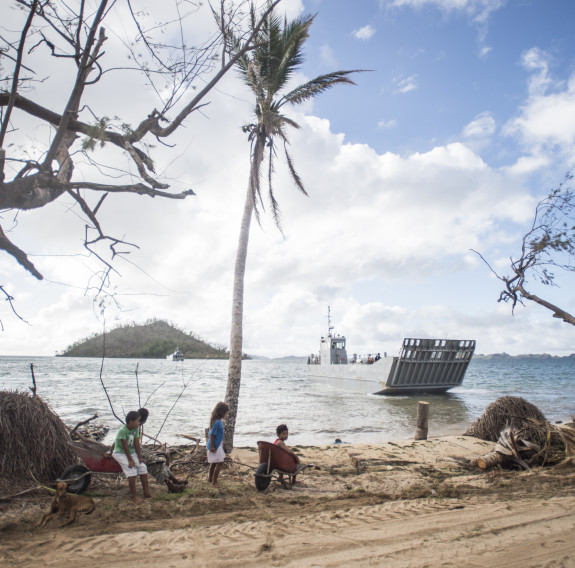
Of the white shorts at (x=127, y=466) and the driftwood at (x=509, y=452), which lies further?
the driftwood at (x=509, y=452)

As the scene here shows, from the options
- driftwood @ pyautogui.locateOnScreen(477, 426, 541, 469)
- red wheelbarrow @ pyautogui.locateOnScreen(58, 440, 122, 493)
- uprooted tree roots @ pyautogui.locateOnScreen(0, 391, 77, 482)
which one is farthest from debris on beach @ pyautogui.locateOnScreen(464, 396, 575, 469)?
uprooted tree roots @ pyautogui.locateOnScreen(0, 391, 77, 482)

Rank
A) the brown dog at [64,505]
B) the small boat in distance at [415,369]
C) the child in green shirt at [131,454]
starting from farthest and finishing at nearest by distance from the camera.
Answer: the small boat in distance at [415,369] → the child in green shirt at [131,454] → the brown dog at [64,505]

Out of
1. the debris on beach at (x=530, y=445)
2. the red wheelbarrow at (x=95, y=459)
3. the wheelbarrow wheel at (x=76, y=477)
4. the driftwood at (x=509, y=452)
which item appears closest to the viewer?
the wheelbarrow wheel at (x=76, y=477)

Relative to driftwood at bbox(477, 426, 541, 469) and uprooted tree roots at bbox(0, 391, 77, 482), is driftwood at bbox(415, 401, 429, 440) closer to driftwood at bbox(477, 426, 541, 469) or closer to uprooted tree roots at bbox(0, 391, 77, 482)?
driftwood at bbox(477, 426, 541, 469)

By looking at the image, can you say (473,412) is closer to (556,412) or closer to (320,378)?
(556,412)

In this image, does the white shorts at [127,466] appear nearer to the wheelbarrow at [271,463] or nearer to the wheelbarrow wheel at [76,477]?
the wheelbarrow wheel at [76,477]

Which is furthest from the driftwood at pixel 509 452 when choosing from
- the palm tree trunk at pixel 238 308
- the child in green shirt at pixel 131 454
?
the child in green shirt at pixel 131 454

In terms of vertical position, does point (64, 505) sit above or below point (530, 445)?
below

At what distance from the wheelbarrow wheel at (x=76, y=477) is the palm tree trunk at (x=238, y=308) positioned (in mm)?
3122

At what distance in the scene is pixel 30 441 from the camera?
5363mm

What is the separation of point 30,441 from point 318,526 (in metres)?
3.86

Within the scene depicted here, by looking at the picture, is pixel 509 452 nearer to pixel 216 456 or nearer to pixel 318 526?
pixel 318 526

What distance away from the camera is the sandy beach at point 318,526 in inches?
136

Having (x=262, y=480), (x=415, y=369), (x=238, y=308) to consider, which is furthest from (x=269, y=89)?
(x=415, y=369)
